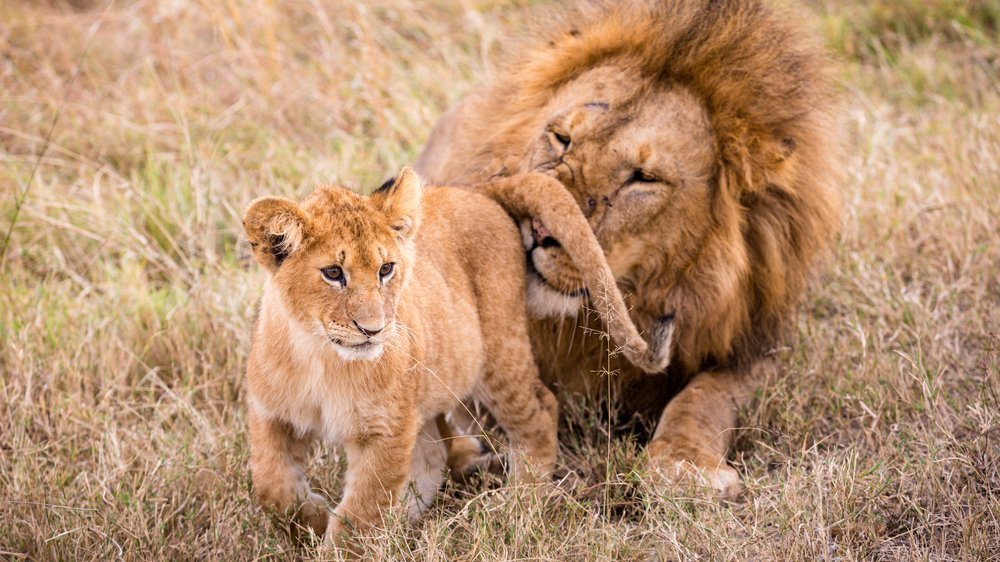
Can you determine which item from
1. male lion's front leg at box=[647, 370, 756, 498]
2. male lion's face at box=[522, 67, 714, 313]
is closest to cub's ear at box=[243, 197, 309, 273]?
male lion's face at box=[522, 67, 714, 313]

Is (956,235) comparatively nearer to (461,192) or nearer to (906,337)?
(906,337)

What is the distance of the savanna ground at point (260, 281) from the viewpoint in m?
3.16

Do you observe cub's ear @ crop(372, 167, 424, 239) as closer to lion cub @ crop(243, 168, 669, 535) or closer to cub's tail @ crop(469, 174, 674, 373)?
lion cub @ crop(243, 168, 669, 535)

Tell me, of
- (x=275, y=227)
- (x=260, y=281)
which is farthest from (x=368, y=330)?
(x=260, y=281)

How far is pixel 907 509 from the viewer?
10.3ft

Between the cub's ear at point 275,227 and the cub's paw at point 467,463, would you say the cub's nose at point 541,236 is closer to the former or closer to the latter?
the cub's paw at point 467,463

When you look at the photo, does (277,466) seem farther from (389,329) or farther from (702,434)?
(702,434)

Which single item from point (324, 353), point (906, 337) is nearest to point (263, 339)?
point (324, 353)

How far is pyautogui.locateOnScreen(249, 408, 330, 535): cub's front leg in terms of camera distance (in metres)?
3.08

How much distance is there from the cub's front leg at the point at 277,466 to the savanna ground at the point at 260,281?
85 millimetres

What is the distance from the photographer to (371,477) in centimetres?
300

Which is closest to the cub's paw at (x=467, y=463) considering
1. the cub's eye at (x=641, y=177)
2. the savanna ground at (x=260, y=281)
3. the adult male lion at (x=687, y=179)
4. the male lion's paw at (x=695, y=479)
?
the savanna ground at (x=260, y=281)

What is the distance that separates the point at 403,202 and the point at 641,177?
1129 mm

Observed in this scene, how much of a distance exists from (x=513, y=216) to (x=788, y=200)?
3.44 ft
